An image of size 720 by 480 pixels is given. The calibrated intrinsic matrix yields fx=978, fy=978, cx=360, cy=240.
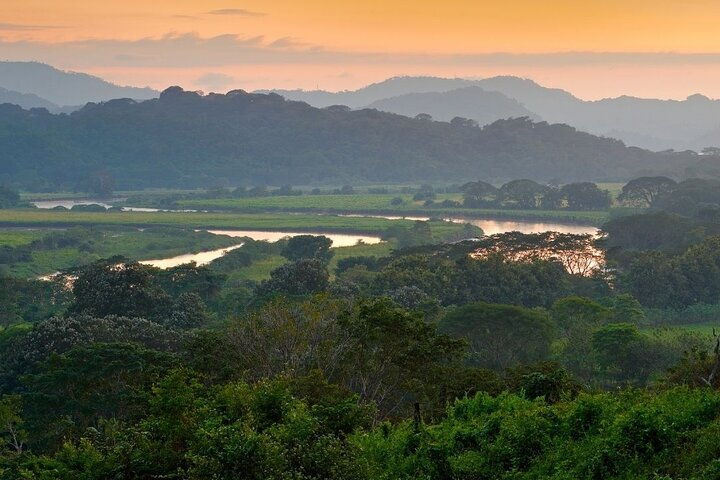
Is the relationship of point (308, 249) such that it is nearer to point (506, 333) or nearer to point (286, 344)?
point (506, 333)

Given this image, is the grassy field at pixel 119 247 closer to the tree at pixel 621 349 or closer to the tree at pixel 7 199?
the tree at pixel 7 199

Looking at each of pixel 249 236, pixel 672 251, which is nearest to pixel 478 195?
pixel 249 236

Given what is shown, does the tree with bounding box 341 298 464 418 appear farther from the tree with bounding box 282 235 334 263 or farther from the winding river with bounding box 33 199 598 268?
the winding river with bounding box 33 199 598 268

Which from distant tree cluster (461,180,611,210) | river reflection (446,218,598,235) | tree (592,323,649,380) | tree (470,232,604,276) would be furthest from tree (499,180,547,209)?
tree (592,323,649,380)

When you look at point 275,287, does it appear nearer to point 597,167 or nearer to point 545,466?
point 545,466

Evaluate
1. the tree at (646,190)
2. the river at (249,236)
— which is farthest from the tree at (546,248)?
the tree at (646,190)
